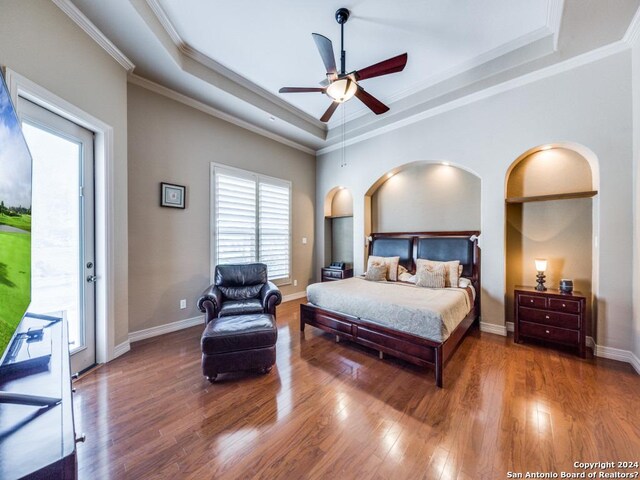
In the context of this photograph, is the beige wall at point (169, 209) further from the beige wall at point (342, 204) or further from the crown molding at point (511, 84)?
the crown molding at point (511, 84)

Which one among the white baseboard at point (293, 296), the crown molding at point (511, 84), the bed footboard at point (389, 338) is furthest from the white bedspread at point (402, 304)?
the crown molding at point (511, 84)

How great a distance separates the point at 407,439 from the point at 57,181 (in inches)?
144

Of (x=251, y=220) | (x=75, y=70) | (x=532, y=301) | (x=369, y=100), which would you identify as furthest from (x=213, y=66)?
(x=532, y=301)

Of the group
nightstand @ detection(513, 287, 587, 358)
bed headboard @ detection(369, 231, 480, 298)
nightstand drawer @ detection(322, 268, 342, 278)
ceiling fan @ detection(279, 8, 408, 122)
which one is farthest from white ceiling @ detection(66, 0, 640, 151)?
nightstand drawer @ detection(322, 268, 342, 278)

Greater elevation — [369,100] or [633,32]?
[633,32]

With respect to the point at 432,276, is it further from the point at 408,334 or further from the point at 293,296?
the point at 293,296

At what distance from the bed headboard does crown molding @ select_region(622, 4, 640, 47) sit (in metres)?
2.41

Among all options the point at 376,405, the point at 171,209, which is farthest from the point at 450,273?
the point at 171,209

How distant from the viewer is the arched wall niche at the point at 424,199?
399cm

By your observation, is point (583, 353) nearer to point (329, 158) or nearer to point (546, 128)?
point (546, 128)

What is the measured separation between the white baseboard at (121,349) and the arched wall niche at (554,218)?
500 centimetres

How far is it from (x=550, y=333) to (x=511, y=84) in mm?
3195

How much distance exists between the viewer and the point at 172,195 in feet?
11.8

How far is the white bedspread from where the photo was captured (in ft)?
7.88
